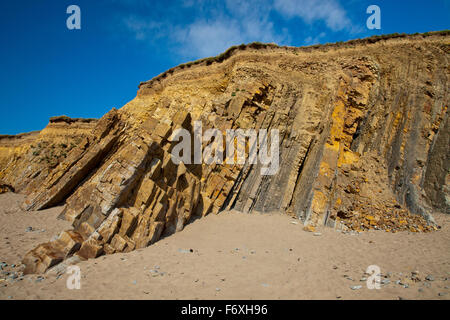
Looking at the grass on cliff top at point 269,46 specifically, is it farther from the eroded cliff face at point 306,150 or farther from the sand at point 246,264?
the sand at point 246,264

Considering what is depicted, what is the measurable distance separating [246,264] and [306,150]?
32.2 ft

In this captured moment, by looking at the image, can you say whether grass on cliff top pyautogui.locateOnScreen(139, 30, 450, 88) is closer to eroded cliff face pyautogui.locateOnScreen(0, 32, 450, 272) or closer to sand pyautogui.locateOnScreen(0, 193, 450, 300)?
eroded cliff face pyautogui.locateOnScreen(0, 32, 450, 272)

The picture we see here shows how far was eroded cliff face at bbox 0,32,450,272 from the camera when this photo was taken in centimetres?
1187

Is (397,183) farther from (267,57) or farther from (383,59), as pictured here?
(267,57)

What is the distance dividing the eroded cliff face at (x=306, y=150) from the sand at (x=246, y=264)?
136cm

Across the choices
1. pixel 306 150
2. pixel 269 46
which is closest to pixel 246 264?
pixel 306 150

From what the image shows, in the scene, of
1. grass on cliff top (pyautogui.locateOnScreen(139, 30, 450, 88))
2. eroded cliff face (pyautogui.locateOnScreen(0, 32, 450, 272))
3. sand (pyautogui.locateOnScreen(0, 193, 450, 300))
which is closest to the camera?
sand (pyautogui.locateOnScreen(0, 193, 450, 300))

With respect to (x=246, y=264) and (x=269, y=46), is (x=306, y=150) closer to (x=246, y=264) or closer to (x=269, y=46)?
(x=246, y=264)

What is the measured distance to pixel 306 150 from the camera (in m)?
16.1

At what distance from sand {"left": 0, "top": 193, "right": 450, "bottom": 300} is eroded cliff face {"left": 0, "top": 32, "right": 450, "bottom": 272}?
4.47ft

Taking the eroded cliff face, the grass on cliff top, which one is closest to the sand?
the eroded cliff face

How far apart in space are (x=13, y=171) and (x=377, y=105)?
119 ft

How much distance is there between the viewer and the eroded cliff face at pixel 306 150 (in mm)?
11867
